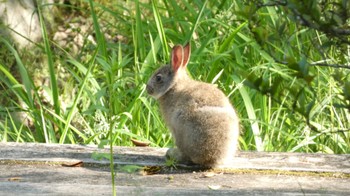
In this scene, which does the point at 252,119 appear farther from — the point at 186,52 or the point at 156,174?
the point at 156,174

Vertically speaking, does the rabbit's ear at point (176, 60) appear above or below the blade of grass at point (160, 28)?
below

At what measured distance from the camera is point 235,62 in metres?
5.79

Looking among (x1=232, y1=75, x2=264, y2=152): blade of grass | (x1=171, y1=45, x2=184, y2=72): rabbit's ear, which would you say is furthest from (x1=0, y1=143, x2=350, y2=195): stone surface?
(x1=232, y1=75, x2=264, y2=152): blade of grass

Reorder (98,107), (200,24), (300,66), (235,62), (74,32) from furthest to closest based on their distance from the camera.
Result: (74,32) → (200,24) → (235,62) → (98,107) → (300,66)

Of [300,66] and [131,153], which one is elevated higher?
[300,66]

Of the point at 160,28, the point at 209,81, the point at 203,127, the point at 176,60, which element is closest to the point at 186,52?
the point at 176,60

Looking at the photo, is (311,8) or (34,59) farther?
(34,59)

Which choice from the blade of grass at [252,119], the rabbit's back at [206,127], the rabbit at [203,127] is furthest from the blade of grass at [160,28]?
the rabbit's back at [206,127]

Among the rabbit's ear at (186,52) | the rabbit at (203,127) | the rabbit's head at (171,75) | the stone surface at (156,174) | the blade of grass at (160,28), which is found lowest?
the stone surface at (156,174)

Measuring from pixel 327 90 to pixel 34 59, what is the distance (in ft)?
11.1

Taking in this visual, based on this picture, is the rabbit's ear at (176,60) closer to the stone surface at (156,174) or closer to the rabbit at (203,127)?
the rabbit at (203,127)

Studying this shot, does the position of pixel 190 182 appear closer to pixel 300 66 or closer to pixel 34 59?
pixel 300 66

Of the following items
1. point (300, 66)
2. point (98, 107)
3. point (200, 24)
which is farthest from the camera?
point (200, 24)

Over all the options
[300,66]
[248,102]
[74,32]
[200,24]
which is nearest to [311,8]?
[300,66]
